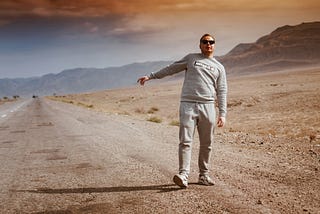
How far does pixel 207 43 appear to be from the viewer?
575 cm

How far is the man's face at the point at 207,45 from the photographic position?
5.74 m

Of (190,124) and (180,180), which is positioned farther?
(190,124)

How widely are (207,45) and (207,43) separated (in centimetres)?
3

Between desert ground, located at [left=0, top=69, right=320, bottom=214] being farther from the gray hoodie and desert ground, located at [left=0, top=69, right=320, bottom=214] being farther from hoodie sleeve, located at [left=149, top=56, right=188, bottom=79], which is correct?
hoodie sleeve, located at [left=149, top=56, right=188, bottom=79]

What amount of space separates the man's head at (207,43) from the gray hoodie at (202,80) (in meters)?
0.11

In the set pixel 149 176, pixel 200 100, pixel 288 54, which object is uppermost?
pixel 288 54

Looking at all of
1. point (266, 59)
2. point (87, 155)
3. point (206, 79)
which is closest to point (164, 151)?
point (87, 155)

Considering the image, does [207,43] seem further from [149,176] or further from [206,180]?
[149,176]

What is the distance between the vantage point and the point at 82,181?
6449 millimetres

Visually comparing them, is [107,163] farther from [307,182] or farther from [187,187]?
[307,182]

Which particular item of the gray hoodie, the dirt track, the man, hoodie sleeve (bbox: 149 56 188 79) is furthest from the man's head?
the dirt track

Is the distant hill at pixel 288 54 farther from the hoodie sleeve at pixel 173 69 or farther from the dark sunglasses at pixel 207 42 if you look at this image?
the dark sunglasses at pixel 207 42

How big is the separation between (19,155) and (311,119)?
40.6 ft

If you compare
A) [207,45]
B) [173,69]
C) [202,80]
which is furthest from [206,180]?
[207,45]
